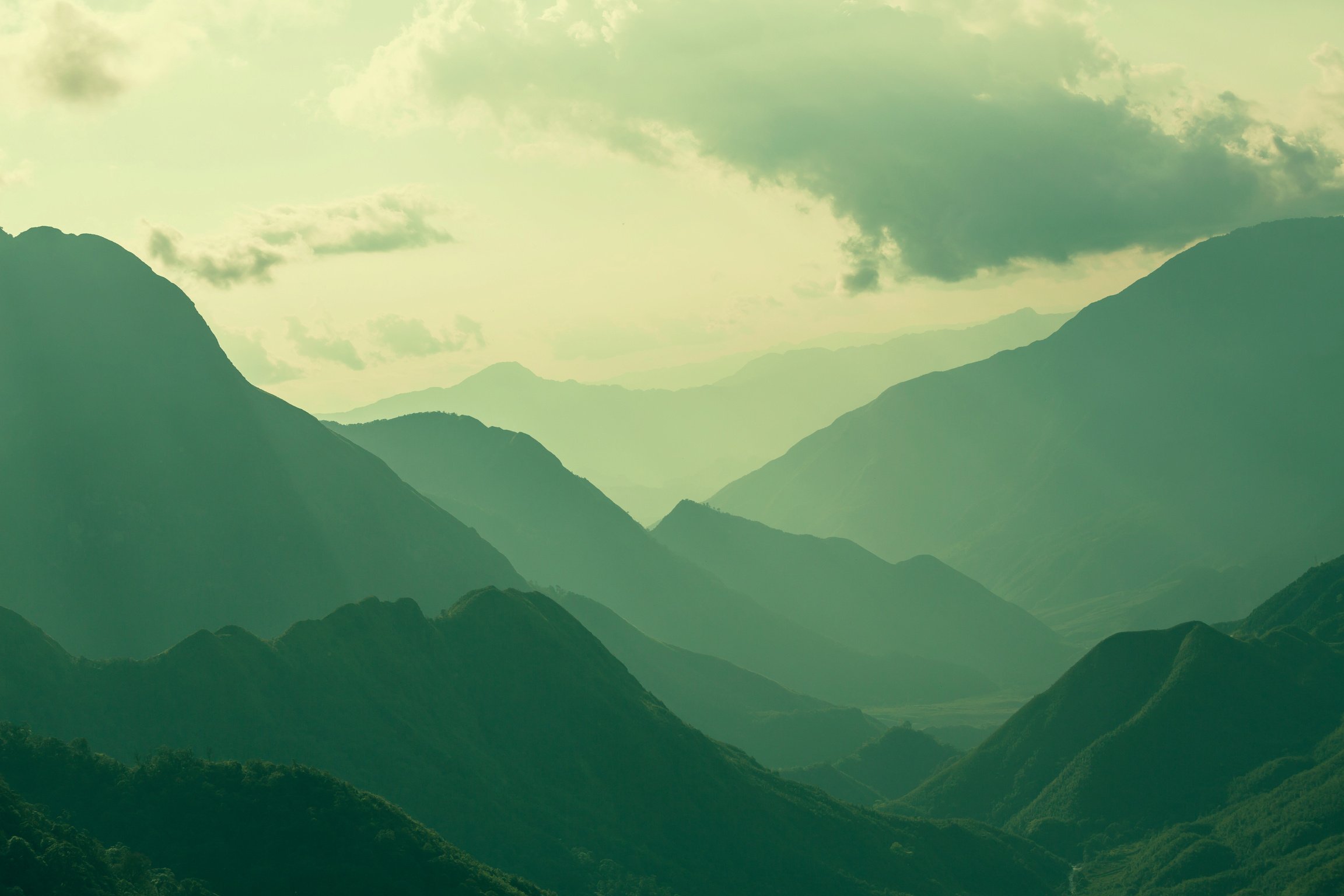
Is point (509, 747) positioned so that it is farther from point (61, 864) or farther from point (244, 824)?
point (61, 864)

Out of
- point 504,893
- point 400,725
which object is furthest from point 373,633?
point 504,893

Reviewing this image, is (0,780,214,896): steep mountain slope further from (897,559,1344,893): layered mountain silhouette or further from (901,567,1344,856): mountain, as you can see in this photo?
(901,567,1344,856): mountain

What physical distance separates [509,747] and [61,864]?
65.2 m

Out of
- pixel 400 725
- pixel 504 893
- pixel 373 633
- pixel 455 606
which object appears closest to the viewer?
pixel 504 893

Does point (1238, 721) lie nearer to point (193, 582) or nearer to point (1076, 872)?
point (1076, 872)

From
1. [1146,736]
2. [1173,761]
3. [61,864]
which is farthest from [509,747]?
[1173,761]

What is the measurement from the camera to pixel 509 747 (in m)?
128

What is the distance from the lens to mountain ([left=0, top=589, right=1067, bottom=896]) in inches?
4567

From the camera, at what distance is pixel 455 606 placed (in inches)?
5901

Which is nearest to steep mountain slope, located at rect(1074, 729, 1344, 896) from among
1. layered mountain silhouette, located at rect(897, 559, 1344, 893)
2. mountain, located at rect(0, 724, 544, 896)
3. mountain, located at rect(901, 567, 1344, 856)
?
layered mountain silhouette, located at rect(897, 559, 1344, 893)

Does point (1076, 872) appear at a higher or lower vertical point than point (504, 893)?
lower

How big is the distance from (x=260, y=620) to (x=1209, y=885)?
148 meters

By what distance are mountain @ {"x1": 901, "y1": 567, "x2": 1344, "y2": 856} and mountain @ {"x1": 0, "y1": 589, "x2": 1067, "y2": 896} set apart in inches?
685

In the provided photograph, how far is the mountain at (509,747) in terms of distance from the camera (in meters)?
116
